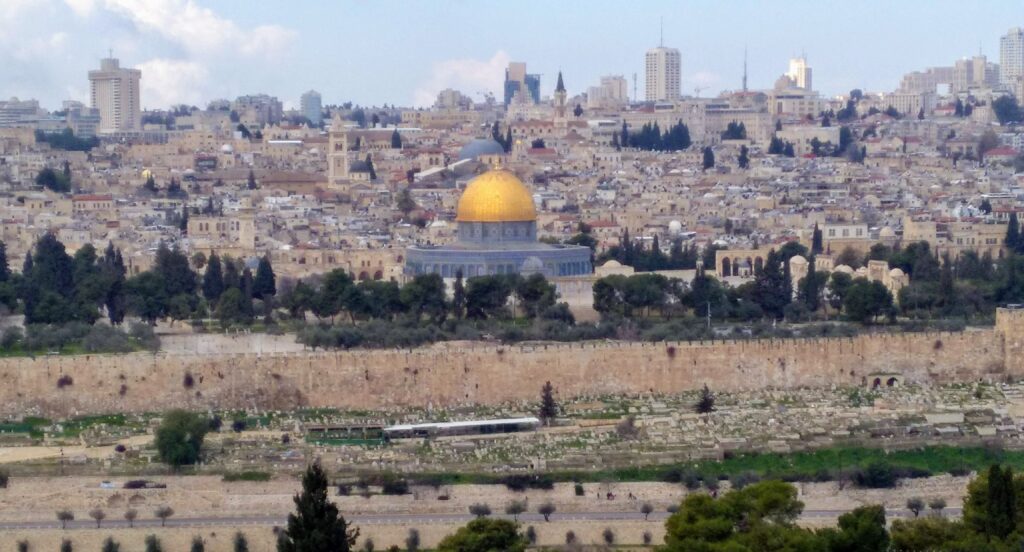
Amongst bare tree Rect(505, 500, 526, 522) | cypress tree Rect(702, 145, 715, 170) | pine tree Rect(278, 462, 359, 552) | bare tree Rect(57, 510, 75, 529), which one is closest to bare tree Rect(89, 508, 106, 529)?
bare tree Rect(57, 510, 75, 529)

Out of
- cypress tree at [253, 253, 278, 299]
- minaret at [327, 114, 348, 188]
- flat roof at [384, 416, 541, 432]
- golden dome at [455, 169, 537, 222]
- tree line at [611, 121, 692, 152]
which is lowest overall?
flat roof at [384, 416, 541, 432]

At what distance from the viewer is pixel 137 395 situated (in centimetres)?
4122

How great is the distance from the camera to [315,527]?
27.0 meters

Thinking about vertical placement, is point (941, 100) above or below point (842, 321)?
above

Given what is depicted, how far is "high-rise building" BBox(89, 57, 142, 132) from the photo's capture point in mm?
133375

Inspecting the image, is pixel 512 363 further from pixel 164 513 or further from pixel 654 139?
pixel 654 139

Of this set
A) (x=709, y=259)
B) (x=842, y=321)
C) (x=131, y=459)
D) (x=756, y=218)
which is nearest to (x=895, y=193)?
(x=756, y=218)

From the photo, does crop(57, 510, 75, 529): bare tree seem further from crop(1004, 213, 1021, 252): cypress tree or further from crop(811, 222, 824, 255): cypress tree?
crop(1004, 213, 1021, 252): cypress tree

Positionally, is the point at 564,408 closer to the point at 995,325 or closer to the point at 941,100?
the point at 995,325

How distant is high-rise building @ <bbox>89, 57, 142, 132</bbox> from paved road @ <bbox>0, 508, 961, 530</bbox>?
100642 mm

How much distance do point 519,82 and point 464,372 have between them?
360 feet

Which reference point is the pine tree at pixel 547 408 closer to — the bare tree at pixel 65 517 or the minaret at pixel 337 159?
the bare tree at pixel 65 517

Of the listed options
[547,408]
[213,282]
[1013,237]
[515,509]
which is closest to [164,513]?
[515,509]

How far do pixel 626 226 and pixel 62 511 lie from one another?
3652 cm
